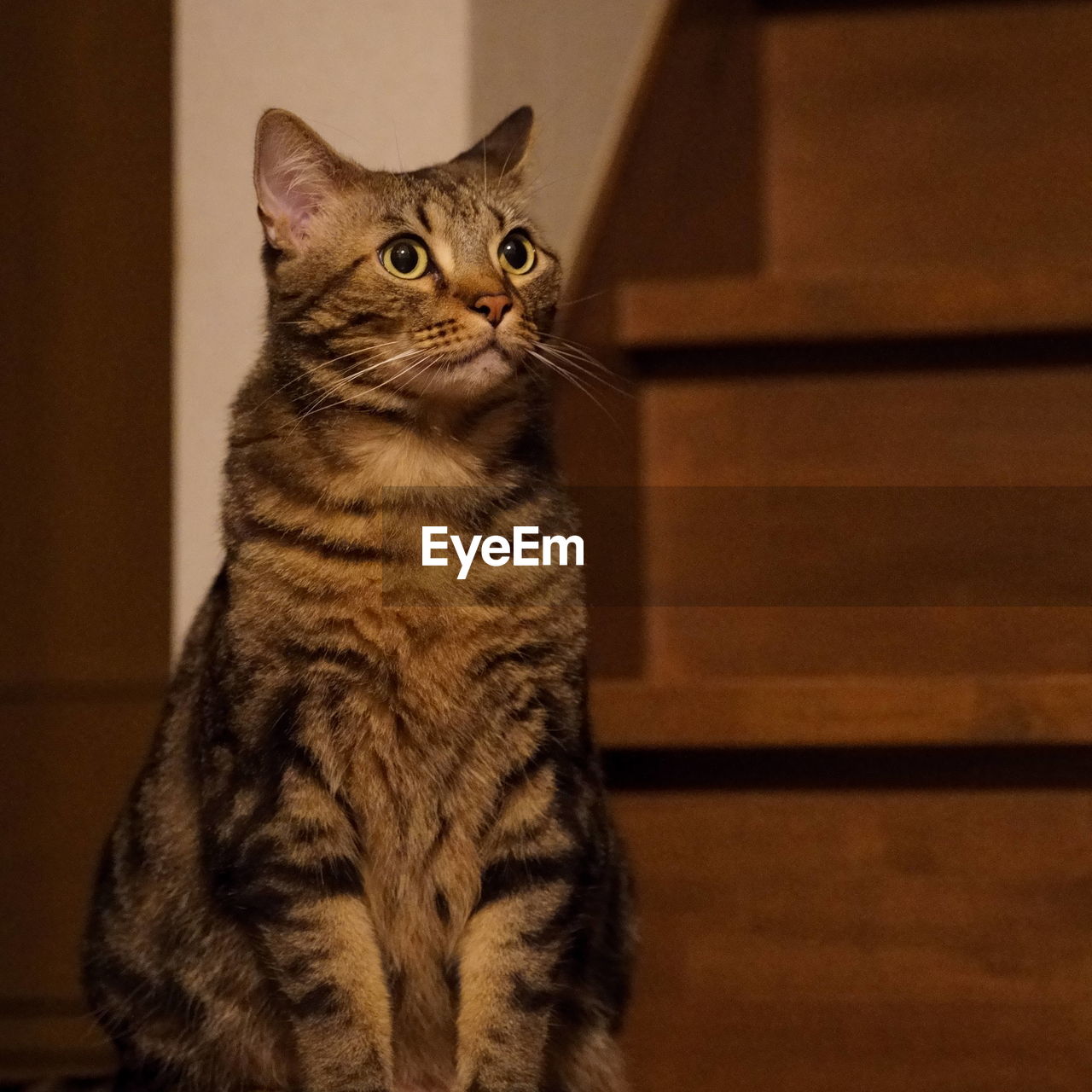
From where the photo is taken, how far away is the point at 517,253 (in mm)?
1074

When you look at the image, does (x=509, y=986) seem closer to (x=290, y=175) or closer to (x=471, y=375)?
(x=471, y=375)

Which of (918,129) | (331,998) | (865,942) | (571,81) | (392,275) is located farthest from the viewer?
(571,81)

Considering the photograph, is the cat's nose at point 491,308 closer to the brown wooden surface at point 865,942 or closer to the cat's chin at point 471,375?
the cat's chin at point 471,375

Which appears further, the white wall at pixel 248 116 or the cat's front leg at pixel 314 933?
the white wall at pixel 248 116

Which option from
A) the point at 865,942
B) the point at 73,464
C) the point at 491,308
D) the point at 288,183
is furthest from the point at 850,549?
the point at 73,464

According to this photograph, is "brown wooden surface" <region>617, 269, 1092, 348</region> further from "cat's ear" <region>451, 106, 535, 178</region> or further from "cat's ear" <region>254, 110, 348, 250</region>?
"cat's ear" <region>254, 110, 348, 250</region>

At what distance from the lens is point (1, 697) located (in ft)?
5.25

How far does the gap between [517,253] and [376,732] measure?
0.43 m

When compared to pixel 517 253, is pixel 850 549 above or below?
below

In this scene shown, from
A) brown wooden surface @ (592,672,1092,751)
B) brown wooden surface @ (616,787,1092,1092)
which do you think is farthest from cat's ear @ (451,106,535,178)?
brown wooden surface @ (616,787,1092,1092)

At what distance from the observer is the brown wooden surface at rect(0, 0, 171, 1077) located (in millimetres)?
1518

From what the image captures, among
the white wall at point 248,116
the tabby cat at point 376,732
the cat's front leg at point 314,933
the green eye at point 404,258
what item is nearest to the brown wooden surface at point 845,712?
the tabby cat at point 376,732

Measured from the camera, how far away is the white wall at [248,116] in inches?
50.8

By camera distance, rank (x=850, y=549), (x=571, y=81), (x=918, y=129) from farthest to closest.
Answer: (x=571, y=81)
(x=918, y=129)
(x=850, y=549)
